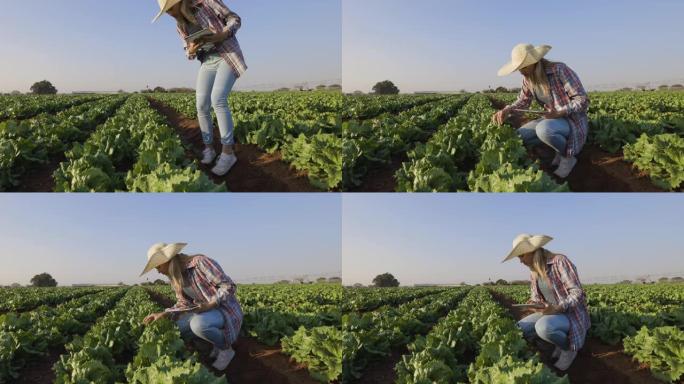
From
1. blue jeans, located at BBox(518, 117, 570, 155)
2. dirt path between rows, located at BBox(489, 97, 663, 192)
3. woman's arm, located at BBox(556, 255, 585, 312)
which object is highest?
blue jeans, located at BBox(518, 117, 570, 155)

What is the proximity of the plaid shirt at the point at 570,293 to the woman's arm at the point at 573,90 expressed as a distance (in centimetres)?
142

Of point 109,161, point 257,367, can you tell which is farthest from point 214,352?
point 109,161

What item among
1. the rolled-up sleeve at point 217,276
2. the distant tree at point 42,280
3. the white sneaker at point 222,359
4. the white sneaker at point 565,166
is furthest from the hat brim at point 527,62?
the distant tree at point 42,280

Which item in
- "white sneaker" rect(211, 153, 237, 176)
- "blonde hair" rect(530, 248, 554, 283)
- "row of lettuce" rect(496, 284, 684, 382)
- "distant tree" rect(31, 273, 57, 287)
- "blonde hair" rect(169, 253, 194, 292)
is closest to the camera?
"blonde hair" rect(530, 248, 554, 283)

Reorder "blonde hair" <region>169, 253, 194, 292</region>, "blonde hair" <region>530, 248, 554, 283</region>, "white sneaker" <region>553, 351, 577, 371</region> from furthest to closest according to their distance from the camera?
"white sneaker" <region>553, 351, 577, 371</region> < "blonde hair" <region>169, 253, 194, 292</region> < "blonde hair" <region>530, 248, 554, 283</region>

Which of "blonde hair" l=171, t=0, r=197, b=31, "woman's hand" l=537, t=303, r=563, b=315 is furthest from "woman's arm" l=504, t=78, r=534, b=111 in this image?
"blonde hair" l=171, t=0, r=197, b=31

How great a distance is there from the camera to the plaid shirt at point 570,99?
5270 mm

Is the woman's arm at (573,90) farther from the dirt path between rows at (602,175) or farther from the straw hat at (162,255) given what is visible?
the straw hat at (162,255)

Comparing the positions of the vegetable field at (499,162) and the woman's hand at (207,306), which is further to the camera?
the vegetable field at (499,162)

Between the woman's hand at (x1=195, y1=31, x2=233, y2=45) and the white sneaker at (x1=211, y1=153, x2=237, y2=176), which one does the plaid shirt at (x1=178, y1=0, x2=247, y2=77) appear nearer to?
the woman's hand at (x1=195, y1=31, x2=233, y2=45)

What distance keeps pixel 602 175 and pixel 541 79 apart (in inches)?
52.5

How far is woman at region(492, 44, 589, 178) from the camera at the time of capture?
5.26 m

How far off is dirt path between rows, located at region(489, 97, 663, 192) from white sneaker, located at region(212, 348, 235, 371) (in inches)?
151

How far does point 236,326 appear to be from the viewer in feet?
18.0
